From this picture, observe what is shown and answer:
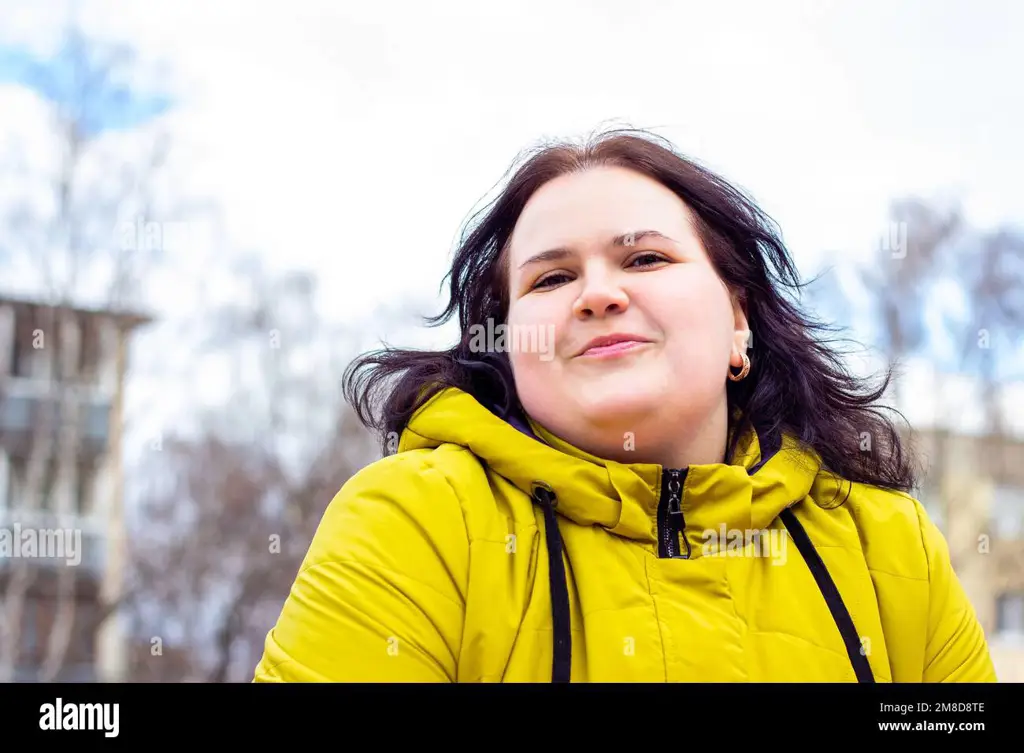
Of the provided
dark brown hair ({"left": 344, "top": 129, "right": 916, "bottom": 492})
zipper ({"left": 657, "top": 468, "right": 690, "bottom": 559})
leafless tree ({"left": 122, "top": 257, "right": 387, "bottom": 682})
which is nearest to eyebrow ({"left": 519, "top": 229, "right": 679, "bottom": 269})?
dark brown hair ({"left": 344, "top": 129, "right": 916, "bottom": 492})

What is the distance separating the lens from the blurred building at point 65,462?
878 cm

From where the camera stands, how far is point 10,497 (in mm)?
9086

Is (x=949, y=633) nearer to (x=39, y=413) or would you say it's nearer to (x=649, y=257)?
(x=649, y=257)

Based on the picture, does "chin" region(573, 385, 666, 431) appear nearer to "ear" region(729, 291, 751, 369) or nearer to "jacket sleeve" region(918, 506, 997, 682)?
"ear" region(729, 291, 751, 369)

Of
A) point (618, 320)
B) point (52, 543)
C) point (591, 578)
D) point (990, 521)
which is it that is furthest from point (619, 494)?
point (52, 543)

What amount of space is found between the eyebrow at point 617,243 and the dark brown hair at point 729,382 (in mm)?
128

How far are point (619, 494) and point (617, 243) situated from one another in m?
0.36

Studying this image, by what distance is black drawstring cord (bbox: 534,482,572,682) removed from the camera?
1.51 m

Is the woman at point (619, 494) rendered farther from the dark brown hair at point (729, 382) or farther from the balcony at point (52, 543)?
the balcony at point (52, 543)

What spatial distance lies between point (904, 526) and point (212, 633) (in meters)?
8.31

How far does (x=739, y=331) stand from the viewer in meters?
1.91
